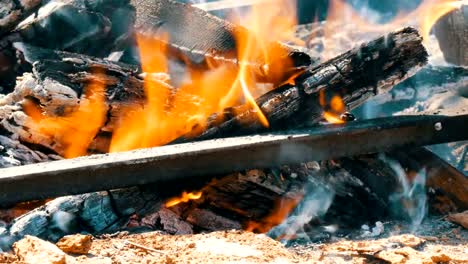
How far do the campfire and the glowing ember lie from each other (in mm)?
11

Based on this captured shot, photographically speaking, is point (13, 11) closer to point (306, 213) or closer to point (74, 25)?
point (74, 25)

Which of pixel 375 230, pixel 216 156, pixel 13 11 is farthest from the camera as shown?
pixel 13 11

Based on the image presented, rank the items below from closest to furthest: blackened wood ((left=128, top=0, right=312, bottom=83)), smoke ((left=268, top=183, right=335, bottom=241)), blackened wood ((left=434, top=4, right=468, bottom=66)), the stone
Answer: the stone, smoke ((left=268, top=183, right=335, bottom=241)), blackened wood ((left=128, top=0, right=312, bottom=83)), blackened wood ((left=434, top=4, right=468, bottom=66))

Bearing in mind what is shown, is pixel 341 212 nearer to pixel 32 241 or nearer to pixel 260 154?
pixel 260 154

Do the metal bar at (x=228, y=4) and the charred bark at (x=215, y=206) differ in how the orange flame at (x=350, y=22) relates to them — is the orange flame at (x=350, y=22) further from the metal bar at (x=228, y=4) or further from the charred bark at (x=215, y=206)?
the charred bark at (x=215, y=206)

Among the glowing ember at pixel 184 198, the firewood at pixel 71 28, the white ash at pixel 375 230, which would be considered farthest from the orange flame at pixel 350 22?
the glowing ember at pixel 184 198

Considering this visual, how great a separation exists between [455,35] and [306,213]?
153 inches

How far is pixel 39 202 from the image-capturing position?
13.6ft

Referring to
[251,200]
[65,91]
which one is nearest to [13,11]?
[65,91]

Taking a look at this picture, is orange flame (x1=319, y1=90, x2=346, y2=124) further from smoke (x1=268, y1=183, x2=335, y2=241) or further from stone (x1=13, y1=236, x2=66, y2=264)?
stone (x1=13, y1=236, x2=66, y2=264)

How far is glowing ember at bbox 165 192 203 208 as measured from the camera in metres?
4.01

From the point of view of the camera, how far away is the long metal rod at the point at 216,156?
367cm

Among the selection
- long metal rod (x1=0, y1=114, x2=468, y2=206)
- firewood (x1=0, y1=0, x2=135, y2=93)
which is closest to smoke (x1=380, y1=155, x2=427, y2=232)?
long metal rod (x1=0, y1=114, x2=468, y2=206)

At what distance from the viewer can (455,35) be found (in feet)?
21.8
